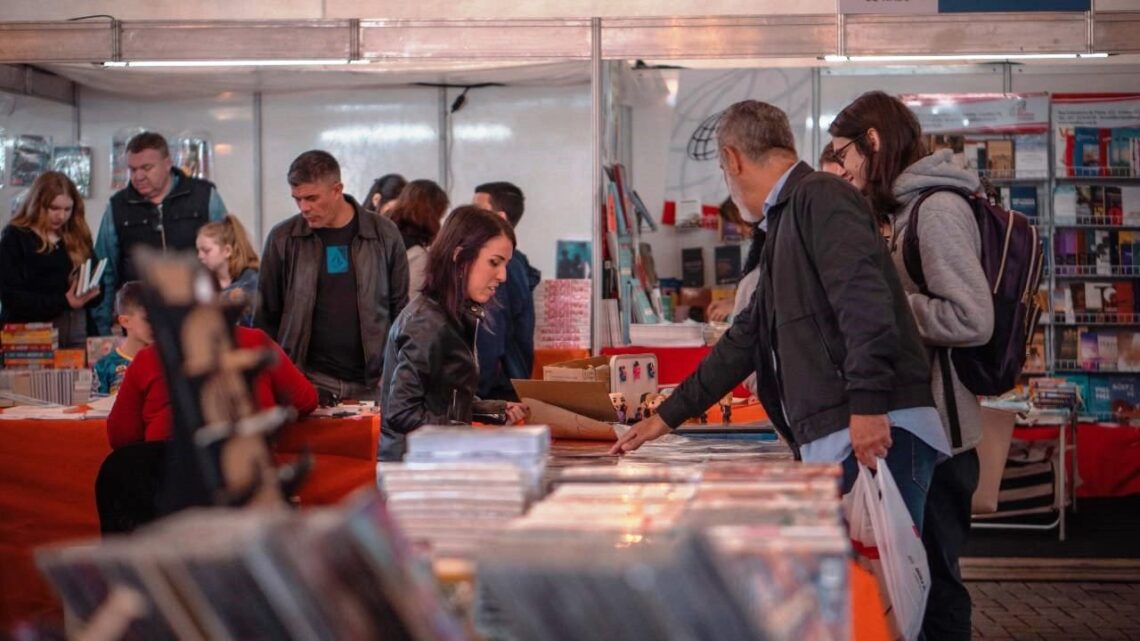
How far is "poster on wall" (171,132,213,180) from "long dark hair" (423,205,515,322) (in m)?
5.30

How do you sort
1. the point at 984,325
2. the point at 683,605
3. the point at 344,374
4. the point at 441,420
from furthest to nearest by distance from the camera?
the point at 344,374 < the point at 441,420 < the point at 984,325 < the point at 683,605

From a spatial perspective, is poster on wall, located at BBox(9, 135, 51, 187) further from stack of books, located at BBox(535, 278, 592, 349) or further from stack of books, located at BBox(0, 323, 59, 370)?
stack of books, located at BBox(535, 278, 592, 349)

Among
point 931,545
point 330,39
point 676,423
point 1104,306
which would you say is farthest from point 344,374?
point 1104,306

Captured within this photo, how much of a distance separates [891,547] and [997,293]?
0.92 m

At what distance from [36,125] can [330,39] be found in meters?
2.78

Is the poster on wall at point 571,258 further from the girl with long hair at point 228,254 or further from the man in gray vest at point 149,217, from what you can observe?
the girl with long hair at point 228,254

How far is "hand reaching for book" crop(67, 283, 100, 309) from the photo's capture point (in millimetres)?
6617

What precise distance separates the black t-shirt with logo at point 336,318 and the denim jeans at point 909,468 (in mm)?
2712

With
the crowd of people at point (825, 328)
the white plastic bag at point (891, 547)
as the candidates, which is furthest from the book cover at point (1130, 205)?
the white plastic bag at point (891, 547)

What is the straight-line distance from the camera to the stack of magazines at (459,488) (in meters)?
1.60

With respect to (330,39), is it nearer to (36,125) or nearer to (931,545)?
(36,125)

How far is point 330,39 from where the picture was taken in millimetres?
6375

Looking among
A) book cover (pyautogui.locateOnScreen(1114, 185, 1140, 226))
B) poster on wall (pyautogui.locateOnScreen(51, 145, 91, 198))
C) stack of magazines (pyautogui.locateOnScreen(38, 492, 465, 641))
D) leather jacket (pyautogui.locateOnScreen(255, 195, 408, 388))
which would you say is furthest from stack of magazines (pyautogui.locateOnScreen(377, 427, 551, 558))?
book cover (pyautogui.locateOnScreen(1114, 185, 1140, 226))

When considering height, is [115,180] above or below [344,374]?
above
